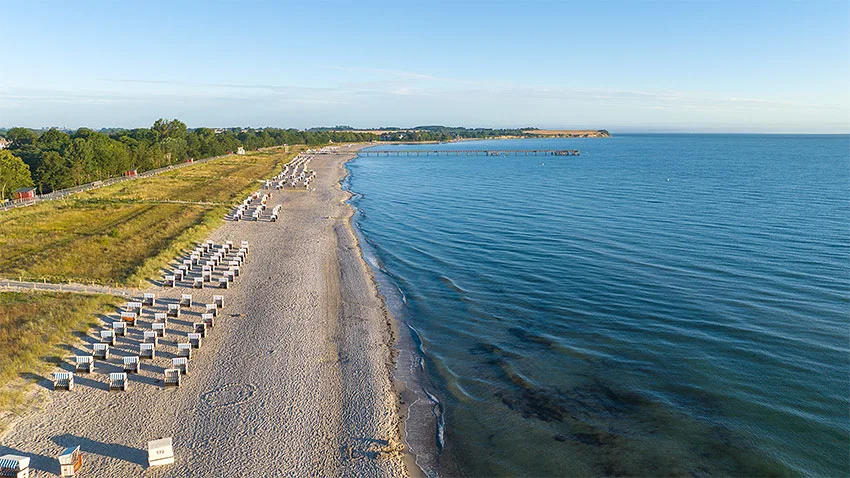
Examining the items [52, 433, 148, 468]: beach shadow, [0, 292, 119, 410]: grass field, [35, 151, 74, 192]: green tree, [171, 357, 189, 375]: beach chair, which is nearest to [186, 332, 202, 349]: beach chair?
[171, 357, 189, 375]: beach chair

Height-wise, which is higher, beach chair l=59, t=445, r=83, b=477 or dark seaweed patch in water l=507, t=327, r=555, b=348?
beach chair l=59, t=445, r=83, b=477

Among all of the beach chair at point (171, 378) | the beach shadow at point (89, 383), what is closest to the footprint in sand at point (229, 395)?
the beach chair at point (171, 378)

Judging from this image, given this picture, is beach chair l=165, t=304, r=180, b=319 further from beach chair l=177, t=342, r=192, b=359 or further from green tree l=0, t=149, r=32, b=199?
green tree l=0, t=149, r=32, b=199

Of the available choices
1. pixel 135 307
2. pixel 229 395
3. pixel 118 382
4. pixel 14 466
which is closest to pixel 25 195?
pixel 135 307

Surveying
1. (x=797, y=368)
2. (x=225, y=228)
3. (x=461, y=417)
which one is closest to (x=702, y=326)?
(x=797, y=368)

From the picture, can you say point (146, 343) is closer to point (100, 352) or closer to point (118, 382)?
point (100, 352)

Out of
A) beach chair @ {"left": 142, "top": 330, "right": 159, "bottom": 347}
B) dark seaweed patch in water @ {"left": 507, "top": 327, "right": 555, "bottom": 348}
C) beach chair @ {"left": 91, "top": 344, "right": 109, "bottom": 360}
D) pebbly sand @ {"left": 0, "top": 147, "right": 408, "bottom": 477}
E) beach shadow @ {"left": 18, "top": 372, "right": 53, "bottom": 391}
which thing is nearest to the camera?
pebbly sand @ {"left": 0, "top": 147, "right": 408, "bottom": 477}
